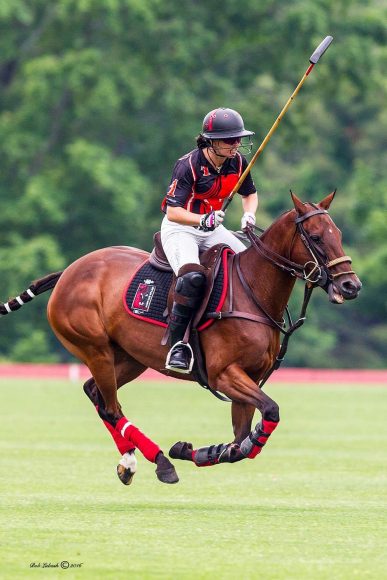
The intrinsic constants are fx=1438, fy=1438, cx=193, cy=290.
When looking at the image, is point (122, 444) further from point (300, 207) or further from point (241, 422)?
point (300, 207)

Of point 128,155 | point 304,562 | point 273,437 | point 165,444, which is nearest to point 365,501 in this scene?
point 304,562

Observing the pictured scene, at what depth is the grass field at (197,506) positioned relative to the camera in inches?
272

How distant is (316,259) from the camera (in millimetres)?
8945

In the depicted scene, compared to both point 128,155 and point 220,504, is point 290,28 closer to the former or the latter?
point 128,155

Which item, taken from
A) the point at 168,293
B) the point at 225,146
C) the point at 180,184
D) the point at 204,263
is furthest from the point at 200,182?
the point at 168,293

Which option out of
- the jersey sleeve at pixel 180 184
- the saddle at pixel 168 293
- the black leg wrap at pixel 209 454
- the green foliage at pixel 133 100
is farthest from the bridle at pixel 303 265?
the green foliage at pixel 133 100

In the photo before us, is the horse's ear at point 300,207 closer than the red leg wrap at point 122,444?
Yes

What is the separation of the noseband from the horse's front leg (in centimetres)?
72

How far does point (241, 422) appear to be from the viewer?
368 inches

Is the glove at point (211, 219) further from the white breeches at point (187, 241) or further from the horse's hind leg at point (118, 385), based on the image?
the horse's hind leg at point (118, 385)

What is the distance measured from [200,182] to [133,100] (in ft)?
84.6

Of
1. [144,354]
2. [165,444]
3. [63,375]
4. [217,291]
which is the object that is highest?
[217,291]

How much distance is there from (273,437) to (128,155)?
21914mm

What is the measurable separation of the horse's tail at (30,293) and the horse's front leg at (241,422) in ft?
6.43
